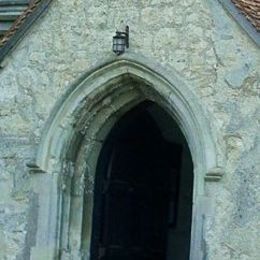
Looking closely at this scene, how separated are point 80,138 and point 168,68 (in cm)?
140

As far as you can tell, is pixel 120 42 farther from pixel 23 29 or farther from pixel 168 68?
pixel 23 29

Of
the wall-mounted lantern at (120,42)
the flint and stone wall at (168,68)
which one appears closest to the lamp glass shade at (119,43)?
the wall-mounted lantern at (120,42)

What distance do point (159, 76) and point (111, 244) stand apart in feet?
7.65

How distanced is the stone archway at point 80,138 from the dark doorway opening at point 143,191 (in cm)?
26

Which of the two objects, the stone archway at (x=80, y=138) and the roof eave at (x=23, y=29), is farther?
the roof eave at (x=23, y=29)

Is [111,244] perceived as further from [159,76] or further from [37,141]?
[159,76]

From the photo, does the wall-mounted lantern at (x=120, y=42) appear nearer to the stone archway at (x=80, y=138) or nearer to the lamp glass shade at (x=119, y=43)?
the lamp glass shade at (x=119, y=43)

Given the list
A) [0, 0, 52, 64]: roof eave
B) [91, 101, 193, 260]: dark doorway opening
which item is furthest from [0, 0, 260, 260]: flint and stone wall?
[91, 101, 193, 260]: dark doorway opening

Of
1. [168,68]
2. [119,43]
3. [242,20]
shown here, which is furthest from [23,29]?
[242,20]

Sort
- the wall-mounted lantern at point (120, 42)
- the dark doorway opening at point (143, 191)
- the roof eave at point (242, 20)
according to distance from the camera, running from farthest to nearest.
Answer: the dark doorway opening at point (143, 191), the wall-mounted lantern at point (120, 42), the roof eave at point (242, 20)

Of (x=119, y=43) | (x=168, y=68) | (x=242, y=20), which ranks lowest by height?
(x=168, y=68)

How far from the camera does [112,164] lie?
10797 mm

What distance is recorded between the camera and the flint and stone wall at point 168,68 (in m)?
8.97

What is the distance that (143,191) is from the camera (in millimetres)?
11562
